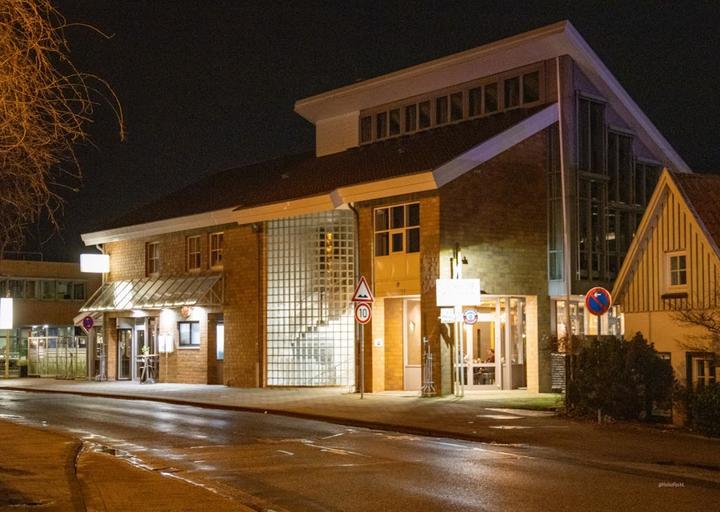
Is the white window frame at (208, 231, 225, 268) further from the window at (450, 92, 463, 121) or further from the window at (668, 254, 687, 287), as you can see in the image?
the window at (668, 254, 687, 287)

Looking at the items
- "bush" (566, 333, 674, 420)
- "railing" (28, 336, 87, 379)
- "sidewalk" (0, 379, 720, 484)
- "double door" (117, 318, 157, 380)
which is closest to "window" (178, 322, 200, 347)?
"double door" (117, 318, 157, 380)

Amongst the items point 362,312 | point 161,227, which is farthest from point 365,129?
point 362,312

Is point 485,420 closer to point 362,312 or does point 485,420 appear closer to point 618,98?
point 362,312

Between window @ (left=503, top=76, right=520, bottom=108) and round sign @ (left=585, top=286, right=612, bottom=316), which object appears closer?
round sign @ (left=585, top=286, right=612, bottom=316)

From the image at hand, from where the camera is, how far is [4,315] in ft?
158

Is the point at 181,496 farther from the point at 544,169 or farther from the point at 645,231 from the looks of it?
the point at 544,169

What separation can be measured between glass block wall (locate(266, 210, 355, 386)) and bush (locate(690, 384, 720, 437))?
→ 16.1m

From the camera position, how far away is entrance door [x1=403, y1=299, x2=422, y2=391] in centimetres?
3200

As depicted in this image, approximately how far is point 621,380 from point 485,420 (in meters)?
3.21

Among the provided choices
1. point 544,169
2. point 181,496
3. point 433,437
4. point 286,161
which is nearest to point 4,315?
point 286,161

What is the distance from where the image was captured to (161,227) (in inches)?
1623

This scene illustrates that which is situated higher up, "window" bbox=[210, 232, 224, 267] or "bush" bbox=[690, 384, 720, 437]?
"window" bbox=[210, 232, 224, 267]

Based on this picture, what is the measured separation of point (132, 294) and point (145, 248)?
2.21 meters

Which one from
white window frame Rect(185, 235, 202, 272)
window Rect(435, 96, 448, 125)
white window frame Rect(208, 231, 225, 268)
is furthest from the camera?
white window frame Rect(185, 235, 202, 272)
